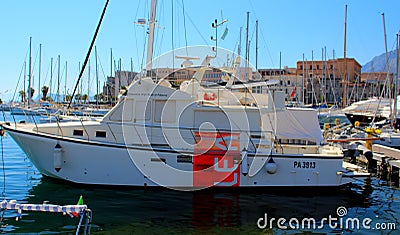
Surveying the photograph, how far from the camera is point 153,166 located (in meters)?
13.2

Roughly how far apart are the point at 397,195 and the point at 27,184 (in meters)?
14.3

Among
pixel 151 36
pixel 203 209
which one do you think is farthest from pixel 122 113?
pixel 203 209

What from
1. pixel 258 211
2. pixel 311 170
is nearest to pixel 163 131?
pixel 258 211

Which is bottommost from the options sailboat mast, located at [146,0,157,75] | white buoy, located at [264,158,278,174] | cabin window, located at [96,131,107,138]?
white buoy, located at [264,158,278,174]

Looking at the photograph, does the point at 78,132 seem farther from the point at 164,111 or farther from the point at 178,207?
the point at 178,207

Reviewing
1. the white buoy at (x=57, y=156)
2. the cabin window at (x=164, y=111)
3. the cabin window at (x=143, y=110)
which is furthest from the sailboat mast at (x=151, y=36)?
the white buoy at (x=57, y=156)

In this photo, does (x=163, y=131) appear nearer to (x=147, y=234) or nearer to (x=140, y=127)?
(x=140, y=127)

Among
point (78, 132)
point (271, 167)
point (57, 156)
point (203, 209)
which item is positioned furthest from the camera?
point (78, 132)

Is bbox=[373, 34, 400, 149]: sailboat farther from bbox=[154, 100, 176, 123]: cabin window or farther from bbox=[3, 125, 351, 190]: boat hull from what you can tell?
bbox=[154, 100, 176, 123]: cabin window

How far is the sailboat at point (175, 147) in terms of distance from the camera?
13211 millimetres

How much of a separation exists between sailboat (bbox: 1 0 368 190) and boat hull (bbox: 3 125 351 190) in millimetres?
35

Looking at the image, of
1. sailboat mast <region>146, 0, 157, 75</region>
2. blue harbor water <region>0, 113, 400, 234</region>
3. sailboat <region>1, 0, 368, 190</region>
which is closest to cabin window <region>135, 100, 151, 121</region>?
sailboat <region>1, 0, 368, 190</region>

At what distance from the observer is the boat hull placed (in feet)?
43.1

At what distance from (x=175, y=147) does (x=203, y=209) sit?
8.53 feet
